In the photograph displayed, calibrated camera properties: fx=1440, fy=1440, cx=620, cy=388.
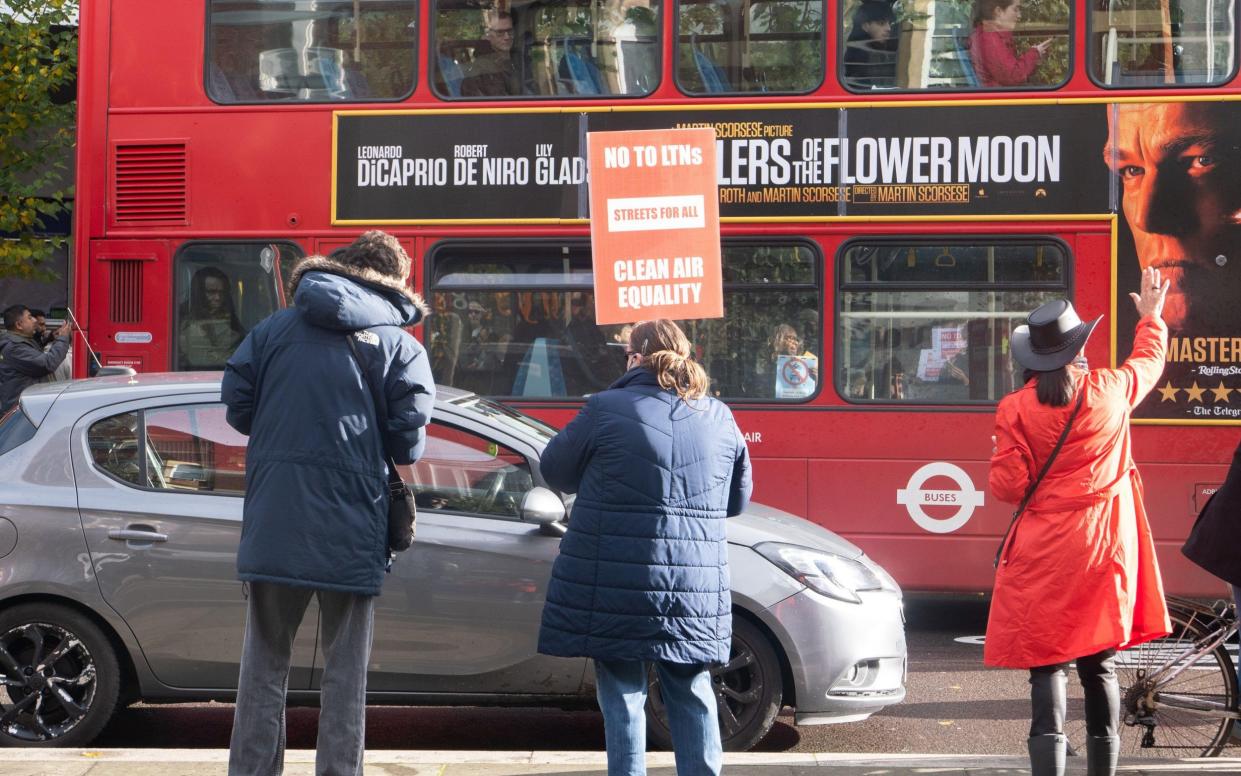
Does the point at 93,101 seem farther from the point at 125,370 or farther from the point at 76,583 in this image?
the point at 76,583

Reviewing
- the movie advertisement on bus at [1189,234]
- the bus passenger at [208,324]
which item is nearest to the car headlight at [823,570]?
the movie advertisement on bus at [1189,234]

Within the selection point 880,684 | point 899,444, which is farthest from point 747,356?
point 880,684

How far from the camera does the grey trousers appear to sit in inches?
171

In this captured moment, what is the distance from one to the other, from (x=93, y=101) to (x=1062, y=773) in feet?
24.5

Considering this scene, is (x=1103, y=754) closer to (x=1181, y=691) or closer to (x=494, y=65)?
(x=1181, y=691)

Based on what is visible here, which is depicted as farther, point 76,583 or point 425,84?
point 425,84

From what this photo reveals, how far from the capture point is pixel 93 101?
9359 millimetres

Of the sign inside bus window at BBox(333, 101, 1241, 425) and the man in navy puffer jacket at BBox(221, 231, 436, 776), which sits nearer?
the man in navy puffer jacket at BBox(221, 231, 436, 776)

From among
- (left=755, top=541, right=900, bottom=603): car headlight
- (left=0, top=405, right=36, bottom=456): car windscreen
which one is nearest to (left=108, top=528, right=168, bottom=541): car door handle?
(left=0, top=405, right=36, bottom=456): car windscreen

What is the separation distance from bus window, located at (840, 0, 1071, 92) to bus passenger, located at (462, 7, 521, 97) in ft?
6.82

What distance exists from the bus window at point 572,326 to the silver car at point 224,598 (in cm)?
308

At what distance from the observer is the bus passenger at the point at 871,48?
8891 millimetres

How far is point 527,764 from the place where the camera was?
5.23 metres

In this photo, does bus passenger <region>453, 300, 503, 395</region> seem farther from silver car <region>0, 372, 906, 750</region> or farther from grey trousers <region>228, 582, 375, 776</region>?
grey trousers <region>228, 582, 375, 776</region>
